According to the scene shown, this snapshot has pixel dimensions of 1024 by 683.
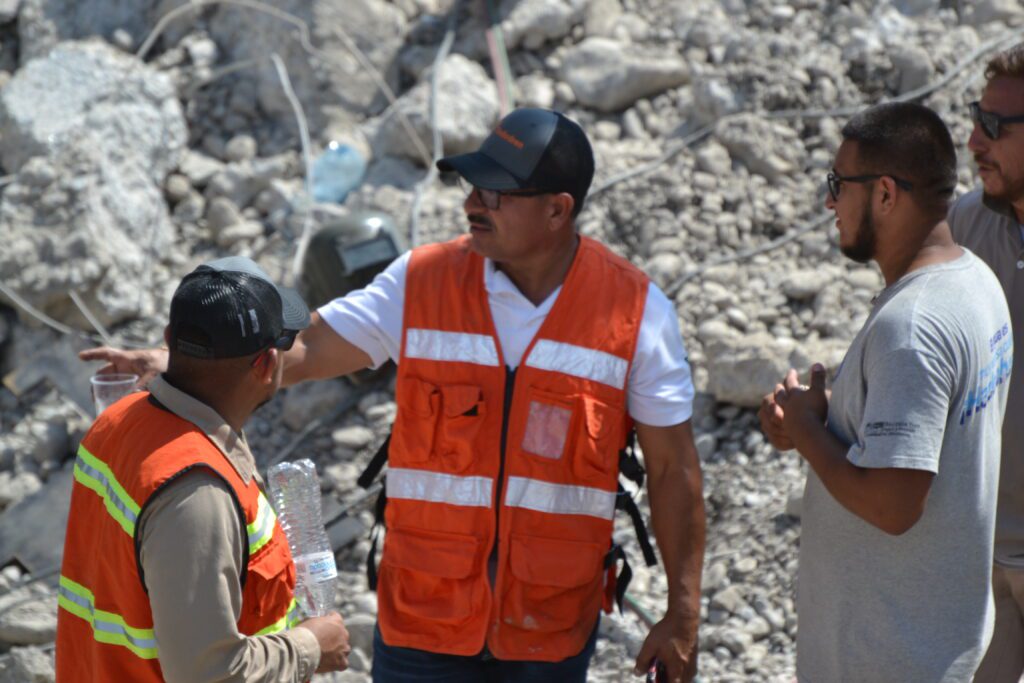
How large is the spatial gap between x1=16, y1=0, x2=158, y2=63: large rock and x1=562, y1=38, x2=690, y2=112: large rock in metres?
2.81

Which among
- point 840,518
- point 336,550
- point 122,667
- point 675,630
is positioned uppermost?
point 840,518

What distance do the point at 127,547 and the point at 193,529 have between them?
0.51 ft

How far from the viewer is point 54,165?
6.64 m

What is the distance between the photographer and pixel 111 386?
337 centimetres

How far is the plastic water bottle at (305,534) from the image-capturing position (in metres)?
2.89

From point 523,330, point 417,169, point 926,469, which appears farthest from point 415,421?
point 417,169

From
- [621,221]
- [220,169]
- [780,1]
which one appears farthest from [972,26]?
[220,169]

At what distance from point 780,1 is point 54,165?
13.9ft

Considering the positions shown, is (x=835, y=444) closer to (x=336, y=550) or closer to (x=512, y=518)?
(x=512, y=518)

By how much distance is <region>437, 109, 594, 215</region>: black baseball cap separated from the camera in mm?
3178

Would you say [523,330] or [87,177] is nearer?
[523,330]

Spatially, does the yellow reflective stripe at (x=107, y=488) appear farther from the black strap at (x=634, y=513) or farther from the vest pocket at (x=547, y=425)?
the black strap at (x=634, y=513)

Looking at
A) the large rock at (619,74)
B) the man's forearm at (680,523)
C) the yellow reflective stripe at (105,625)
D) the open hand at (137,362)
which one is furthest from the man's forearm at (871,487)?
the large rock at (619,74)

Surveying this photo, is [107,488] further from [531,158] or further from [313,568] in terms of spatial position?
[531,158]
